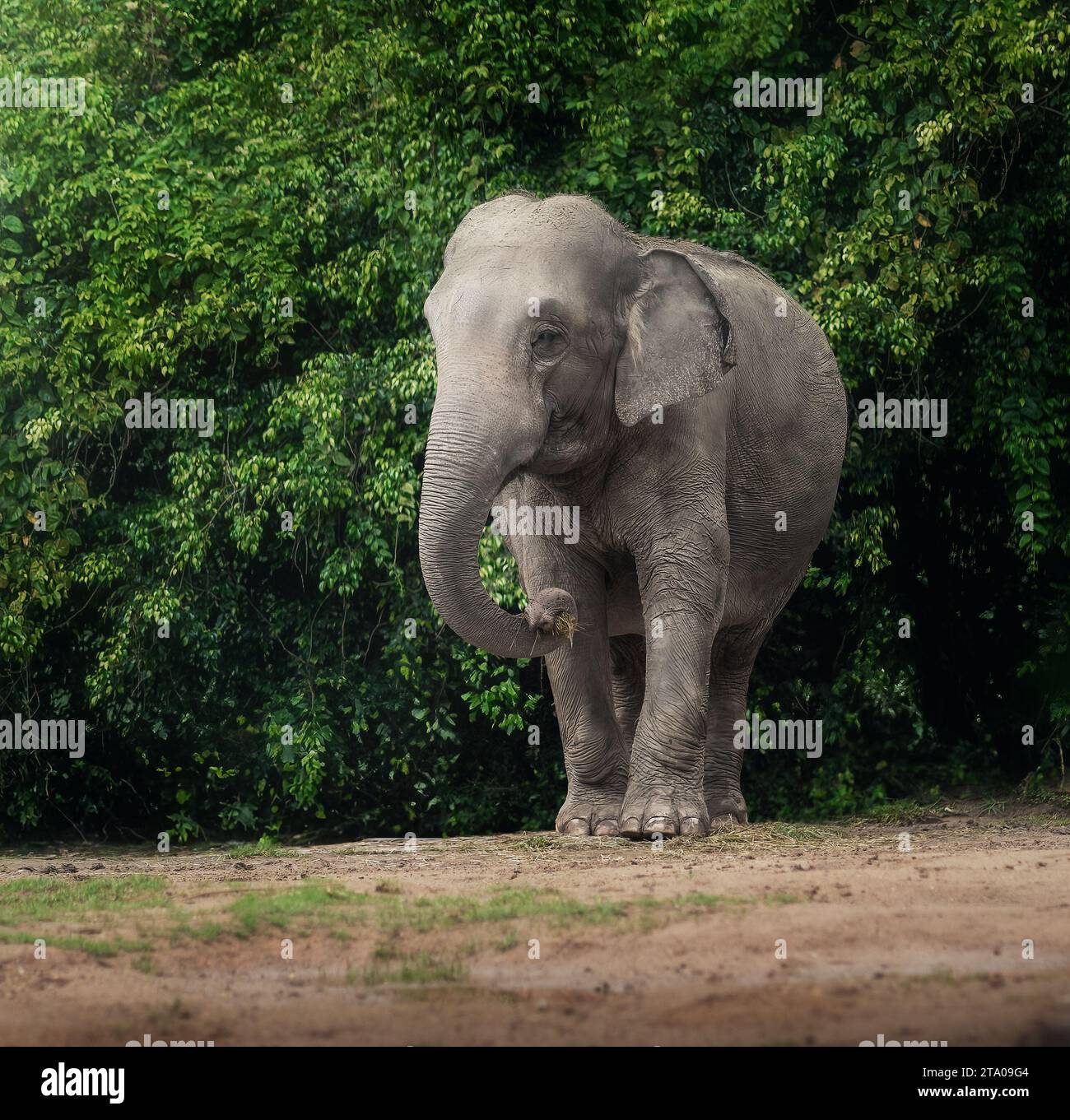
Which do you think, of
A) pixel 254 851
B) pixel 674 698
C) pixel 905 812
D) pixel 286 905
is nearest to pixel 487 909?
pixel 286 905

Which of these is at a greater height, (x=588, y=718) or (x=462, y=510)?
(x=462, y=510)

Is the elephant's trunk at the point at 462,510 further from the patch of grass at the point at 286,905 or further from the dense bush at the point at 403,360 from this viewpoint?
the dense bush at the point at 403,360

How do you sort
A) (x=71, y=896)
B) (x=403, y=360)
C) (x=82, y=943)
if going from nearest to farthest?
1. (x=82, y=943)
2. (x=71, y=896)
3. (x=403, y=360)

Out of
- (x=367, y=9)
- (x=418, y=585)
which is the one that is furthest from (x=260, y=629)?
(x=367, y=9)

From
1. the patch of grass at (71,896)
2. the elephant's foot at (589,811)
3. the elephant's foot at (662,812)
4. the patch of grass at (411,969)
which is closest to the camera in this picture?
the patch of grass at (411,969)

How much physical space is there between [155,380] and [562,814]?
6023mm

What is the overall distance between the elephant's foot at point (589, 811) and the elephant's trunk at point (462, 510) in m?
1.60

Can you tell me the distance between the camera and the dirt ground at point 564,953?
16.1 ft

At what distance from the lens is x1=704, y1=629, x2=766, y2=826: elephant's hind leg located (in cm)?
1135

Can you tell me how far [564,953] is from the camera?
19.2ft

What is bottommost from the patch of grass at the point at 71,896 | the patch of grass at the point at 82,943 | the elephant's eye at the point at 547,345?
the patch of grass at the point at 82,943

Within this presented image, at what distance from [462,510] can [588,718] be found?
2.09 meters

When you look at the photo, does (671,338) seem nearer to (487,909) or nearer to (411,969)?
(487,909)

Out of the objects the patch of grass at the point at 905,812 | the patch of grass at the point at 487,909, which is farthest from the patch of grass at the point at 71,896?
the patch of grass at the point at 905,812
